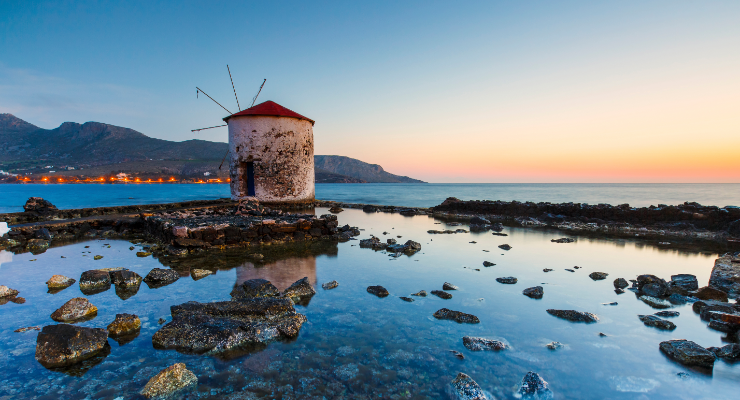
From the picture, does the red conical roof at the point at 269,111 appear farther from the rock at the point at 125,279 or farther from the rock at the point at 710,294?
the rock at the point at 710,294

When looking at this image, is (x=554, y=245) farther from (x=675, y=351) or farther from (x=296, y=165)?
(x=296, y=165)

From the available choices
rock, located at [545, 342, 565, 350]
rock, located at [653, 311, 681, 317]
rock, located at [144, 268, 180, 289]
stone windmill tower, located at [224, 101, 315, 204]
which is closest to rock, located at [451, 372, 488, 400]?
rock, located at [545, 342, 565, 350]

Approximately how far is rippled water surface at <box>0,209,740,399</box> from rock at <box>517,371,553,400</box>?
0.43 feet

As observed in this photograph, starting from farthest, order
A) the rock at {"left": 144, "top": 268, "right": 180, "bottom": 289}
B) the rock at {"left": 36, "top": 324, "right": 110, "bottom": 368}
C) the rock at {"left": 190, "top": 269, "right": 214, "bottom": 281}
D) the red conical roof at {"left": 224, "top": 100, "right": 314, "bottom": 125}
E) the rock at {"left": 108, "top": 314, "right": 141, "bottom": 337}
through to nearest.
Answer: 1. the red conical roof at {"left": 224, "top": 100, "right": 314, "bottom": 125}
2. the rock at {"left": 190, "top": 269, "right": 214, "bottom": 281}
3. the rock at {"left": 144, "top": 268, "right": 180, "bottom": 289}
4. the rock at {"left": 108, "top": 314, "right": 141, "bottom": 337}
5. the rock at {"left": 36, "top": 324, "right": 110, "bottom": 368}

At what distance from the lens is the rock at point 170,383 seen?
8.81 ft

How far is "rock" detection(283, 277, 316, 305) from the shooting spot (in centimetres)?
501

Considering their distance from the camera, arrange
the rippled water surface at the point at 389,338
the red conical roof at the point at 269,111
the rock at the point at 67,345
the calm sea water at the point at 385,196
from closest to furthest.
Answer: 1. the rippled water surface at the point at 389,338
2. the rock at the point at 67,345
3. the red conical roof at the point at 269,111
4. the calm sea water at the point at 385,196

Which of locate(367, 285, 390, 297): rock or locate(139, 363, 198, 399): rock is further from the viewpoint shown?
locate(367, 285, 390, 297): rock

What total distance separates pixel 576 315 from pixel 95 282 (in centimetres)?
778

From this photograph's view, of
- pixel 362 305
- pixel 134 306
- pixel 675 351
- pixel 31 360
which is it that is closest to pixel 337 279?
pixel 362 305

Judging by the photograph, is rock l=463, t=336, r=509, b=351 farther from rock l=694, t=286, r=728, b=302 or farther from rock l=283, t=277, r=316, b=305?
rock l=694, t=286, r=728, b=302

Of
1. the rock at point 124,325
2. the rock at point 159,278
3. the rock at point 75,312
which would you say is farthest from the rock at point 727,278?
the rock at point 75,312

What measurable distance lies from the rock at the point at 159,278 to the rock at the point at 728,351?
25.5 ft

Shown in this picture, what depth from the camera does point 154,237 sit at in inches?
397
